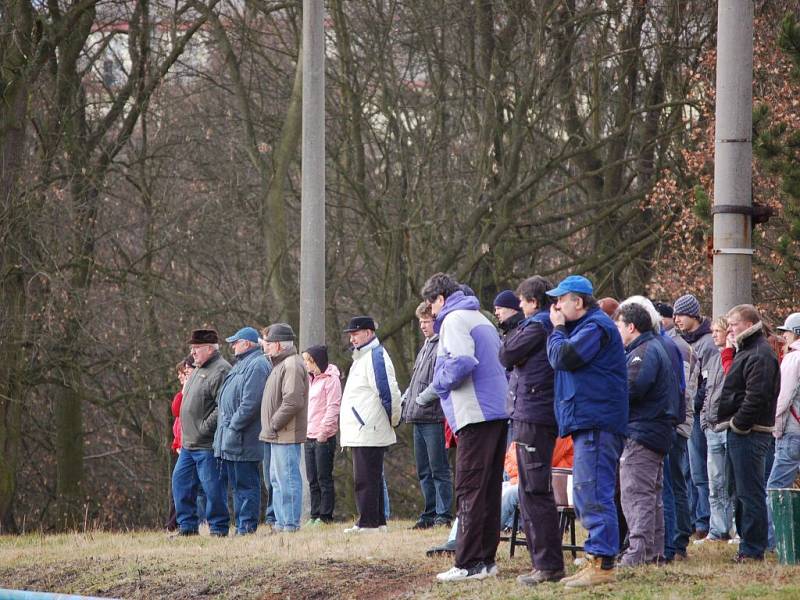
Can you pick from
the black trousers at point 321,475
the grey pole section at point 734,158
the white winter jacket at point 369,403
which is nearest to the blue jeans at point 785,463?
the grey pole section at point 734,158

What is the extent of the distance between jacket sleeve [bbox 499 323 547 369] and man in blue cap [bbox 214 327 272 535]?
462 cm

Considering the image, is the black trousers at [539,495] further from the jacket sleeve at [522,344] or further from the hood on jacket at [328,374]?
the hood on jacket at [328,374]

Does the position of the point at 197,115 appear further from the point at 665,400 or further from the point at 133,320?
the point at 665,400

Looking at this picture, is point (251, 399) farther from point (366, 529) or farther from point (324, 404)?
point (366, 529)

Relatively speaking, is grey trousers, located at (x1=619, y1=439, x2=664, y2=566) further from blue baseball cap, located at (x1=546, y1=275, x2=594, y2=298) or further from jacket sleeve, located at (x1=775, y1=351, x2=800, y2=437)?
jacket sleeve, located at (x1=775, y1=351, x2=800, y2=437)

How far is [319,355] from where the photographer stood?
13.8 metres

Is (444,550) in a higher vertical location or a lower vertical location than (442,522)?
higher

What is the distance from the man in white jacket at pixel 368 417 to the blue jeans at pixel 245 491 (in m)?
0.96

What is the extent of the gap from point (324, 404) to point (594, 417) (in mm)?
5963

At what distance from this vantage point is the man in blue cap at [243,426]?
12.8 metres

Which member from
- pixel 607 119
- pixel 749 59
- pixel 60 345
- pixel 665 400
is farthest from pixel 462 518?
pixel 607 119

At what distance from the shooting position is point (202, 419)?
13.1 m

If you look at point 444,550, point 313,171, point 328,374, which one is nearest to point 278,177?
point 313,171

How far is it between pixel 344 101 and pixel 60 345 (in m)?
6.19
